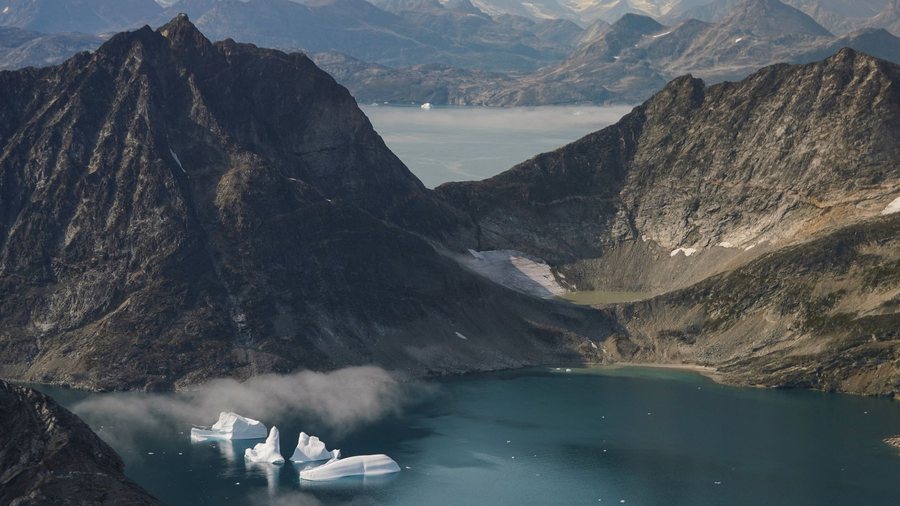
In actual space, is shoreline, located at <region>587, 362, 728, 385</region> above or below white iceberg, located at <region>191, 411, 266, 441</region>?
below

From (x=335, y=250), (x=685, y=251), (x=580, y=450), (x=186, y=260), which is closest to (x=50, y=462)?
(x=580, y=450)

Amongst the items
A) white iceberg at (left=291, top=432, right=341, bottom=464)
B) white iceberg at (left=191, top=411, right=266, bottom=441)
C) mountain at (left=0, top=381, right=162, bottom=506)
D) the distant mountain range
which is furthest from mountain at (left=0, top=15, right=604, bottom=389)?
mountain at (left=0, top=381, right=162, bottom=506)

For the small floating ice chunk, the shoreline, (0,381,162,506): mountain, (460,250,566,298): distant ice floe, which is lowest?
the shoreline

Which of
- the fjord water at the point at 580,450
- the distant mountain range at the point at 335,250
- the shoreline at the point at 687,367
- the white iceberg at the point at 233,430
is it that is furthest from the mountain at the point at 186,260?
the white iceberg at the point at 233,430

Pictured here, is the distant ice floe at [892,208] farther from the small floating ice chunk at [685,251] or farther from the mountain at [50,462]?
the mountain at [50,462]

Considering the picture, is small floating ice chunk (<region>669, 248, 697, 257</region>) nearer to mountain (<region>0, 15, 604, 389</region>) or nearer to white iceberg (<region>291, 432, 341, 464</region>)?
mountain (<region>0, 15, 604, 389</region>)

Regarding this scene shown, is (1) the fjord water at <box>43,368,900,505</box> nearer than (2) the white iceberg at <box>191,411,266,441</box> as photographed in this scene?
Yes

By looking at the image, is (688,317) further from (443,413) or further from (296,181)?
(296,181)

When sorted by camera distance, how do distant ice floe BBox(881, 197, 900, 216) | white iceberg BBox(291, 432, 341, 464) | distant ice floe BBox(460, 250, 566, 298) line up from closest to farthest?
white iceberg BBox(291, 432, 341, 464)
distant ice floe BBox(881, 197, 900, 216)
distant ice floe BBox(460, 250, 566, 298)
